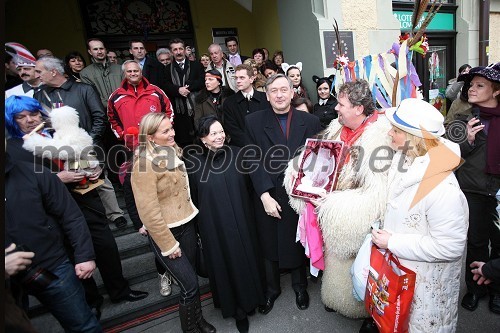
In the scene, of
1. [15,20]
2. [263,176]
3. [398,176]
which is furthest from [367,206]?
[15,20]

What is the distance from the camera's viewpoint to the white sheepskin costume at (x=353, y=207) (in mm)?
1820

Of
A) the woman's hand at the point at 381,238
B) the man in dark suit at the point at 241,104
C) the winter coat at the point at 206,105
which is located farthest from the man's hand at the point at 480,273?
the winter coat at the point at 206,105

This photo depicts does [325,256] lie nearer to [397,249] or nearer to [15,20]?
[397,249]

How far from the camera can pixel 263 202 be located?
2.35 metres

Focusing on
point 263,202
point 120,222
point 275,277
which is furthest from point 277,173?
point 120,222

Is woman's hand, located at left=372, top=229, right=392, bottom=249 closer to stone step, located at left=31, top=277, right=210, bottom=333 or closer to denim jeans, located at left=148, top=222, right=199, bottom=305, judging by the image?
denim jeans, located at left=148, top=222, right=199, bottom=305

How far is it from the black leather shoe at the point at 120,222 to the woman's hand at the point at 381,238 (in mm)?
3117

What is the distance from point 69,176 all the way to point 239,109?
6.34 ft

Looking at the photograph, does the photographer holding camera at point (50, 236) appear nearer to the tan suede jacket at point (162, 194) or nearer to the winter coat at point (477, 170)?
the tan suede jacket at point (162, 194)

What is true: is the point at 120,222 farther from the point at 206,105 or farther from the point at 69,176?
the point at 206,105

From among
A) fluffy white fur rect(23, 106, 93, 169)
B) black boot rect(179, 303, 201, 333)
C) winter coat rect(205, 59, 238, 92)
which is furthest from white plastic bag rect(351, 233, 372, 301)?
winter coat rect(205, 59, 238, 92)

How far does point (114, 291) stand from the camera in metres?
2.76

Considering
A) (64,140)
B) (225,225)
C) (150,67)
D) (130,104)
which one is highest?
(150,67)

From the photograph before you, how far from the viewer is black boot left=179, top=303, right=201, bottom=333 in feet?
7.21
